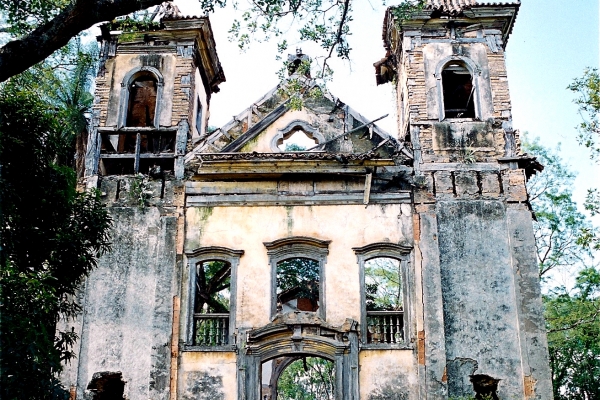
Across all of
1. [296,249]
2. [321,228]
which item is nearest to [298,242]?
[296,249]

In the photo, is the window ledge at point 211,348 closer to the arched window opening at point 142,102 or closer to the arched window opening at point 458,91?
the arched window opening at point 142,102

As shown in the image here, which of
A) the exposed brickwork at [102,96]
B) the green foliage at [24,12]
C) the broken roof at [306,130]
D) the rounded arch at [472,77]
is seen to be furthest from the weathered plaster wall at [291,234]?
the green foliage at [24,12]

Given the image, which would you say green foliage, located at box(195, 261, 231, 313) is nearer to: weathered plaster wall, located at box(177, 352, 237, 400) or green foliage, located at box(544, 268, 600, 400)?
weathered plaster wall, located at box(177, 352, 237, 400)

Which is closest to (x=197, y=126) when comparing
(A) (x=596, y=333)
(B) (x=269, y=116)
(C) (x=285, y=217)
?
(B) (x=269, y=116)

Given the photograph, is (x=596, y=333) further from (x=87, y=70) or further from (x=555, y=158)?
(x=87, y=70)

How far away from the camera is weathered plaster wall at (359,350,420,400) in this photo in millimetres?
13617

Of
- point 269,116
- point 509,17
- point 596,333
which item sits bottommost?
point 596,333

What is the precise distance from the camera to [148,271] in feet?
48.1

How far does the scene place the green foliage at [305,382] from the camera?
108ft

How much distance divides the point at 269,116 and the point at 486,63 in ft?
16.7

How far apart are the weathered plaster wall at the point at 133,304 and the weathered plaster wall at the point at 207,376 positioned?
0.34 meters

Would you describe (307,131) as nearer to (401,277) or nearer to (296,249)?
(296,249)

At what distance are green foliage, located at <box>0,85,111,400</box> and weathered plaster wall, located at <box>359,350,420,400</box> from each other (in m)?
5.89

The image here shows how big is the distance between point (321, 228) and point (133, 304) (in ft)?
13.5
